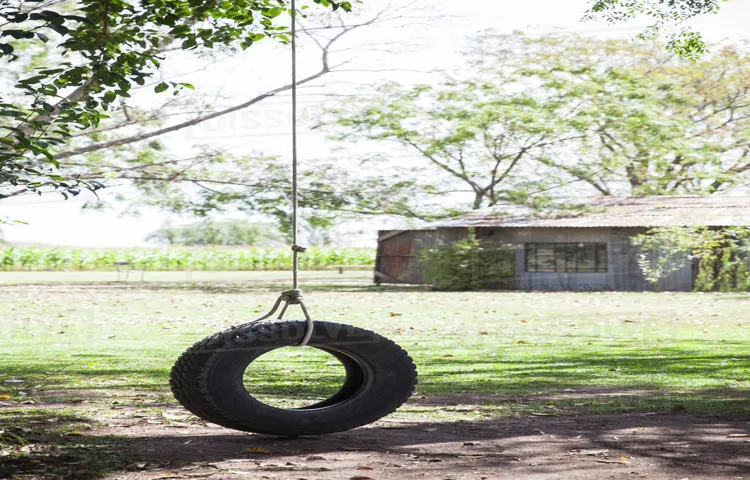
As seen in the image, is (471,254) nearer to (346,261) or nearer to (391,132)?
(391,132)

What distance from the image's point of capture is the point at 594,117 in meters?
26.7

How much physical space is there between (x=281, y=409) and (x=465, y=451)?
889 millimetres

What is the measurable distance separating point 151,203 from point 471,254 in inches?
332

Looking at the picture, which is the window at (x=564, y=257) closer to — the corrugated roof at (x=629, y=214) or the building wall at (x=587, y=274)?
the building wall at (x=587, y=274)

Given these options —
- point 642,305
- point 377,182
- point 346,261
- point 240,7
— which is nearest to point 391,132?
point 377,182

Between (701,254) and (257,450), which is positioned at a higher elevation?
(701,254)

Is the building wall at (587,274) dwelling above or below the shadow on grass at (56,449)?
above

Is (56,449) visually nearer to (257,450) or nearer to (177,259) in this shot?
(257,450)

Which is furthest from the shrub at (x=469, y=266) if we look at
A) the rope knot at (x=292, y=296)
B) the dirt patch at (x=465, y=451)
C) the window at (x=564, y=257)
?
the rope knot at (x=292, y=296)

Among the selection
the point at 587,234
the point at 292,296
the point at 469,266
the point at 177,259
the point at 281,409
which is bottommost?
the point at 281,409

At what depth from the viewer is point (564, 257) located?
26828 millimetres

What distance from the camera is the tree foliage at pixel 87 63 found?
474 centimetres

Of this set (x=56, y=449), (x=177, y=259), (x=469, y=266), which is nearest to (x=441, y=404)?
(x=56, y=449)

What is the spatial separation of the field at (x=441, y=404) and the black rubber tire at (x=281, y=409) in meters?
0.12
